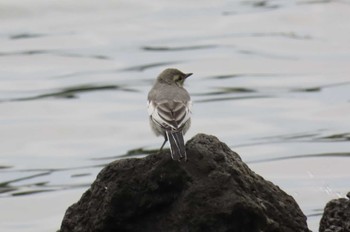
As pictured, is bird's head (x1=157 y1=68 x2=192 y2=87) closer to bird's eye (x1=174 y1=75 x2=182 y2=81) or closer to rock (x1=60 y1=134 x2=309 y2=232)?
bird's eye (x1=174 y1=75 x2=182 y2=81)

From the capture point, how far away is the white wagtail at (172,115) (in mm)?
Result: 9305

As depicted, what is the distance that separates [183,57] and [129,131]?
3.70m

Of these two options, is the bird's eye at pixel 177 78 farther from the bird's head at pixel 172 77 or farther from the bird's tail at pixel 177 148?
the bird's tail at pixel 177 148

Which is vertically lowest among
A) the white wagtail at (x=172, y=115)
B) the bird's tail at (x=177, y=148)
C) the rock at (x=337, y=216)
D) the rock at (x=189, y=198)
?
the rock at (x=337, y=216)

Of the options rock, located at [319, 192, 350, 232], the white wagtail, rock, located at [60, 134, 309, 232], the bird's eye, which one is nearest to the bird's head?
the bird's eye

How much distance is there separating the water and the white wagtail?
298cm

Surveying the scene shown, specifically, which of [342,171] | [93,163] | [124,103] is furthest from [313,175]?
[124,103]

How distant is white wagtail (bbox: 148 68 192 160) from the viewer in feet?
30.5

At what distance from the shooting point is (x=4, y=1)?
84.1 feet

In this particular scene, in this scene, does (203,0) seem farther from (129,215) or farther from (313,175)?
(129,215)

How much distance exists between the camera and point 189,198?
909 centimetres

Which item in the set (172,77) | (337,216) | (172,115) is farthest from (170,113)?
(172,77)

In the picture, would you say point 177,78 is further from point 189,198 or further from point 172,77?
point 189,198

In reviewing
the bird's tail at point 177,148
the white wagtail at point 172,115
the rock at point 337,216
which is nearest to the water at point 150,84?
the white wagtail at point 172,115
